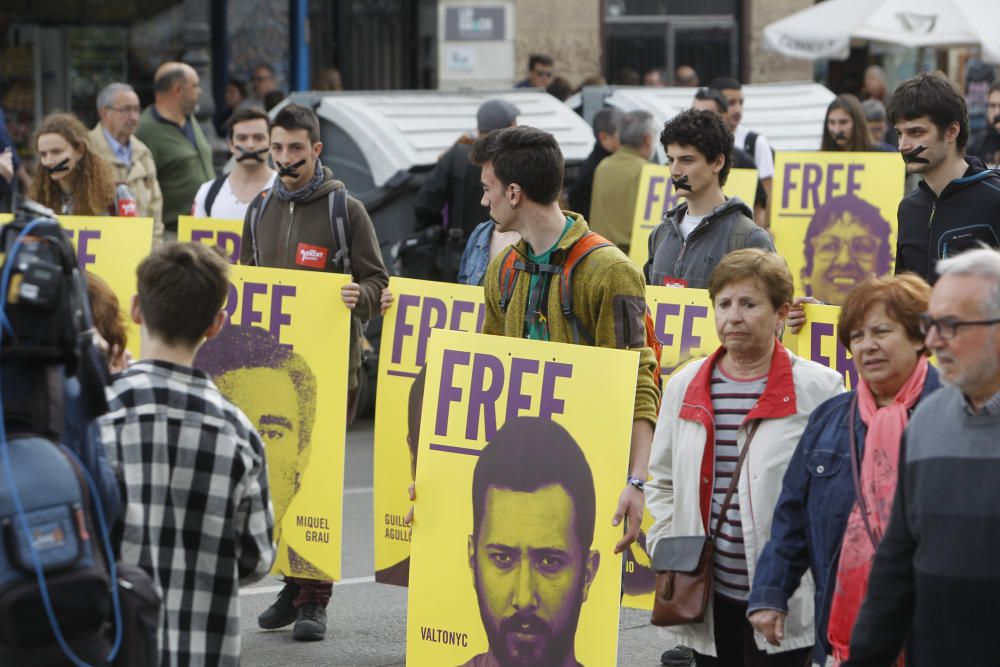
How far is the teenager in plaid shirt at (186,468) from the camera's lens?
3838mm

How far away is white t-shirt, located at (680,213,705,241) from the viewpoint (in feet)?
20.1

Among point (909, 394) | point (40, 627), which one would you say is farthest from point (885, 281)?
point (40, 627)

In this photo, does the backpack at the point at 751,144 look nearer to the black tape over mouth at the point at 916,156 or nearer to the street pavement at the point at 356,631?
the street pavement at the point at 356,631

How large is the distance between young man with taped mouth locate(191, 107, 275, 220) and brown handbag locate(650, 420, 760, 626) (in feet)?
14.1

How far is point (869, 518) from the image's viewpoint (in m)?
3.80

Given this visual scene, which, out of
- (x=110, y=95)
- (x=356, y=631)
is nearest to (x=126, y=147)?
(x=110, y=95)

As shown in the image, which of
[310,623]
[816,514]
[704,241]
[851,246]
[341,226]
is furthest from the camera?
[851,246]

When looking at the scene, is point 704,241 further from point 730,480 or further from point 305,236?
point 730,480

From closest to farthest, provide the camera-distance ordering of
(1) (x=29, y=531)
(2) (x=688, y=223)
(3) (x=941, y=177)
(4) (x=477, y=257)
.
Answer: (1) (x=29, y=531), (3) (x=941, y=177), (2) (x=688, y=223), (4) (x=477, y=257)

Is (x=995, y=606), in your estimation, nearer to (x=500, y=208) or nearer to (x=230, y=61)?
(x=500, y=208)

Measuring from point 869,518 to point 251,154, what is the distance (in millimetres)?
5004

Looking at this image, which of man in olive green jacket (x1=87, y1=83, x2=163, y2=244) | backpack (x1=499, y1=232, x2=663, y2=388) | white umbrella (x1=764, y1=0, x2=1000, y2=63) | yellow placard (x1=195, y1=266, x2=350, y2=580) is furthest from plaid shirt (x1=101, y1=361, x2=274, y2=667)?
white umbrella (x1=764, y1=0, x2=1000, y2=63)

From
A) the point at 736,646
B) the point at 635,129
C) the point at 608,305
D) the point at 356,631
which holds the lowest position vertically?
the point at 356,631

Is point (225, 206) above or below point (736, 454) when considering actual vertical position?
above
